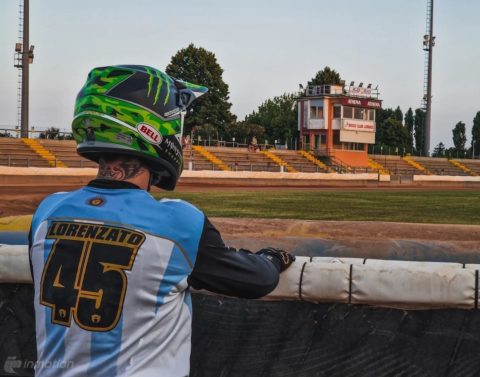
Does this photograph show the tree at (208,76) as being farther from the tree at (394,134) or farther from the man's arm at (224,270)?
the man's arm at (224,270)

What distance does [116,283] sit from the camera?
1820 mm

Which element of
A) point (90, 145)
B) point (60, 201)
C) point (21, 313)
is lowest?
point (21, 313)

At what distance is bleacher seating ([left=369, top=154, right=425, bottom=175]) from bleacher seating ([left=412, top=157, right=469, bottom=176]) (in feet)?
6.51

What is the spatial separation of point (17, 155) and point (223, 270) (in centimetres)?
3746

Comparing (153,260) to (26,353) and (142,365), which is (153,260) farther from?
(26,353)

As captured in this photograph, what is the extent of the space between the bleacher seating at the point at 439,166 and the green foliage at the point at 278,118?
25214mm

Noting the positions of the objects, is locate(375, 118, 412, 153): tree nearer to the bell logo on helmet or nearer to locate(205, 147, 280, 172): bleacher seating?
locate(205, 147, 280, 172): bleacher seating

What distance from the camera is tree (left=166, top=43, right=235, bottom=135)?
74000 millimetres

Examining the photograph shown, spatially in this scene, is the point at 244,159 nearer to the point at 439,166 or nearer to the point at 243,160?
the point at 243,160

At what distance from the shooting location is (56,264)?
6.24 ft

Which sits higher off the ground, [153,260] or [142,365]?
[153,260]

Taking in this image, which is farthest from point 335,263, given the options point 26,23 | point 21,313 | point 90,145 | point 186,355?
point 26,23

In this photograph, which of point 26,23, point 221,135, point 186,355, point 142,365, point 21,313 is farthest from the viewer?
point 221,135

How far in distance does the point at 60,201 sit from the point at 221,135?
246ft
